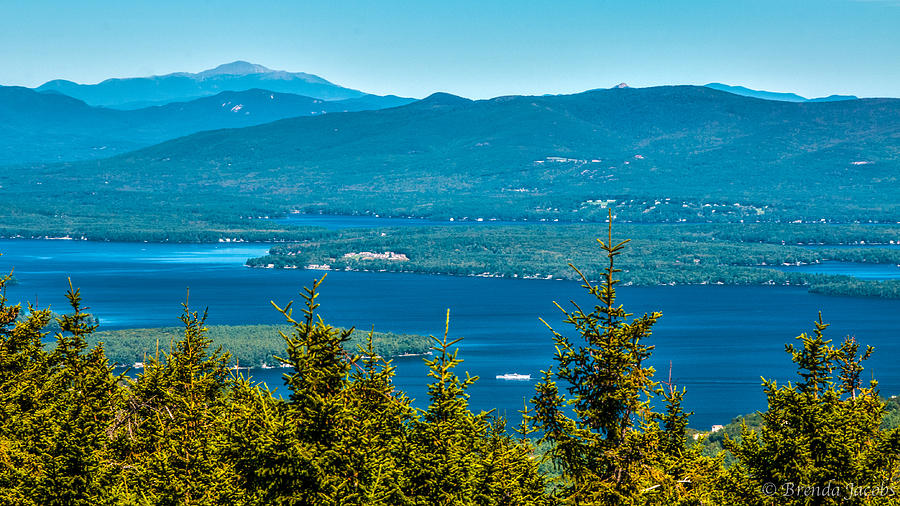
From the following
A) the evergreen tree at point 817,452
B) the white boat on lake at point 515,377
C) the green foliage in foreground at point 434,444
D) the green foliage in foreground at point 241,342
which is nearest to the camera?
the green foliage in foreground at point 434,444

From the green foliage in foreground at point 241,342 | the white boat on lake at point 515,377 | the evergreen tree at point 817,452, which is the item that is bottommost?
the white boat on lake at point 515,377

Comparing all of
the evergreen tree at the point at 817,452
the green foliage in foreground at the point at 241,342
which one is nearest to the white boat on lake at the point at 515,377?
the green foliage in foreground at the point at 241,342

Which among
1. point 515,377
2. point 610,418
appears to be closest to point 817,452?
point 610,418

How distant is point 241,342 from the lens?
153 meters

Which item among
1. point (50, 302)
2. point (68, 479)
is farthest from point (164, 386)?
point (50, 302)

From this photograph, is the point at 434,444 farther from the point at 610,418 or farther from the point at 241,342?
the point at 241,342

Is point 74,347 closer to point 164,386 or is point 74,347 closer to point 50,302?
point 164,386

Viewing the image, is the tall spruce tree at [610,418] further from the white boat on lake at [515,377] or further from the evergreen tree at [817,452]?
the white boat on lake at [515,377]

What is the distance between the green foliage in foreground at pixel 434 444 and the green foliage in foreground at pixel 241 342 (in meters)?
113

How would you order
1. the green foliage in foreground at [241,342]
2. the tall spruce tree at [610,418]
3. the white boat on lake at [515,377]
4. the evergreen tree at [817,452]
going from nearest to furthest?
the tall spruce tree at [610,418] < the evergreen tree at [817,452] < the white boat on lake at [515,377] < the green foliage in foreground at [241,342]

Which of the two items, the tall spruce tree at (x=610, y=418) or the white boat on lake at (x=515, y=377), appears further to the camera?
the white boat on lake at (x=515, y=377)

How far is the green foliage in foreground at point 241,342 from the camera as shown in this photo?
472 feet

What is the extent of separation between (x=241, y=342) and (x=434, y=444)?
439 ft

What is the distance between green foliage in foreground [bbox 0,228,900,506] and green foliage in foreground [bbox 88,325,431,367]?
4466 inches
